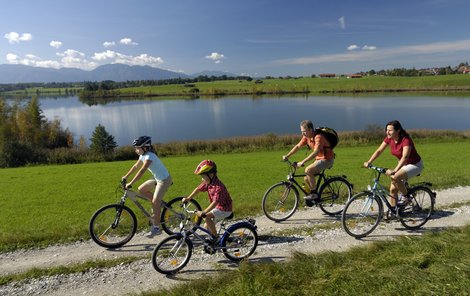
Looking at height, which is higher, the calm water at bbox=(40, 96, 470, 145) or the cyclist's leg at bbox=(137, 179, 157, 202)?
the cyclist's leg at bbox=(137, 179, 157, 202)

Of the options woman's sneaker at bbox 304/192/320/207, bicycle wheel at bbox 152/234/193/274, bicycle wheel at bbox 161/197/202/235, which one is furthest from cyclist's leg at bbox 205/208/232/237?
woman's sneaker at bbox 304/192/320/207

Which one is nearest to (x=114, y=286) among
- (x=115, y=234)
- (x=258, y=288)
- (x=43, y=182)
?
(x=115, y=234)

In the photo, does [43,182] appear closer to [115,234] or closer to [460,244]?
[115,234]

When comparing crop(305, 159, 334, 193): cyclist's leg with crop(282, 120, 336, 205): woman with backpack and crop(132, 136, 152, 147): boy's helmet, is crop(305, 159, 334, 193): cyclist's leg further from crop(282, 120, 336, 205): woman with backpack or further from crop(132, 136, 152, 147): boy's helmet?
crop(132, 136, 152, 147): boy's helmet

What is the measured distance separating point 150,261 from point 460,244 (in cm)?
557

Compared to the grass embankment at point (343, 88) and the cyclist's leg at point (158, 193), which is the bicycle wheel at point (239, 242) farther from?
the grass embankment at point (343, 88)

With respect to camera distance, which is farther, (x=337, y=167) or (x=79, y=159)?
(x=79, y=159)

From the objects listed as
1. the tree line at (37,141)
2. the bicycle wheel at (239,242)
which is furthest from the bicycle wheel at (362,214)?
the tree line at (37,141)

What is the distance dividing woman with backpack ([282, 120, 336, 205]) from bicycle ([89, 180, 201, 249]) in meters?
3.22

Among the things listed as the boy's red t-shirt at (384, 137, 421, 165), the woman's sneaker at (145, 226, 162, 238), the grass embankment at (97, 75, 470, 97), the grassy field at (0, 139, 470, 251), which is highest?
the grass embankment at (97, 75, 470, 97)

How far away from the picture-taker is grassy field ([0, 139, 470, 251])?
8.38 meters

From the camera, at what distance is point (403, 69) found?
538 ft

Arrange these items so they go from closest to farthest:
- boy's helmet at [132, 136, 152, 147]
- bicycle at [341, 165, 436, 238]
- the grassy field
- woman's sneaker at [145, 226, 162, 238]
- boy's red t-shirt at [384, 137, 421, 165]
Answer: boy's helmet at [132, 136, 152, 147] → bicycle at [341, 165, 436, 238] → boy's red t-shirt at [384, 137, 421, 165] → woman's sneaker at [145, 226, 162, 238] → the grassy field

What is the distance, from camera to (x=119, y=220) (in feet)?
24.2
